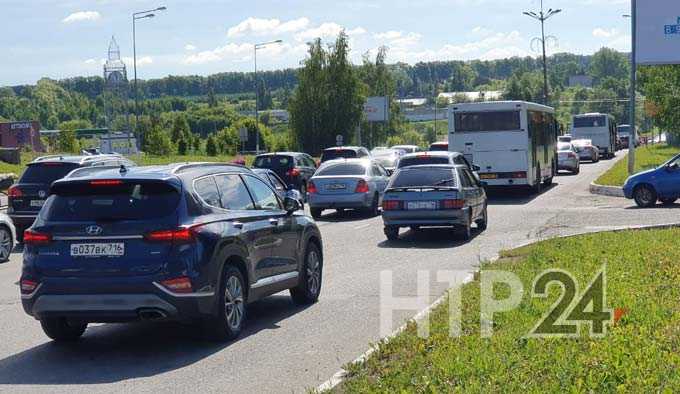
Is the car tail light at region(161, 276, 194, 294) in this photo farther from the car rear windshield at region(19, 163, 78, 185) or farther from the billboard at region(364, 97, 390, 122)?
the billboard at region(364, 97, 390, 122)

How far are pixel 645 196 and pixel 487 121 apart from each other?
22.3ft

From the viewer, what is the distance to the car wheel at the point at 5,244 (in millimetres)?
18047

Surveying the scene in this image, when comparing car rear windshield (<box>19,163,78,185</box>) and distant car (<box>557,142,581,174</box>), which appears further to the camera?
distant car (<box>557,142,581,174</box>)

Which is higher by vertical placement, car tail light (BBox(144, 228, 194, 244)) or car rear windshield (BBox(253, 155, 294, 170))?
car tail light (BBox(144, 228, 194, 244))

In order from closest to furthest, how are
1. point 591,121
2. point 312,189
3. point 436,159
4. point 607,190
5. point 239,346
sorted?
point 239,346, point 436,159, point 312,189, point 607,190, point 591,121

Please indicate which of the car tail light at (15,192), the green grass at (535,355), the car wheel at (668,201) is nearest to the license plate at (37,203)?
the car tail light at (15,192)

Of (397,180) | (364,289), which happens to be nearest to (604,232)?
(397,180)

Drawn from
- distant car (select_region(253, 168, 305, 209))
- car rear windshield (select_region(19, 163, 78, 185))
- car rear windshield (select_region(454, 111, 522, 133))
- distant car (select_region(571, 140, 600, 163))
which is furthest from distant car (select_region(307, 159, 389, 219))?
distant car (select_region(571, 140, 600, 163))

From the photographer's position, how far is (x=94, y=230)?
29.6 feet

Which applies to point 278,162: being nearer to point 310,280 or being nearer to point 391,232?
point 391,232

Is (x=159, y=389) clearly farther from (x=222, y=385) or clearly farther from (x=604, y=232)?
(x=604, y=232)

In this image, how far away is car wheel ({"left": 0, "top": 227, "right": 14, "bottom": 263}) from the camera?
18.0 meters

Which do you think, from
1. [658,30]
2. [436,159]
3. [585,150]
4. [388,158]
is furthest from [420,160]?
[585,150]

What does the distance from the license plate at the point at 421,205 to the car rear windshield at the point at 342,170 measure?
302 inches
